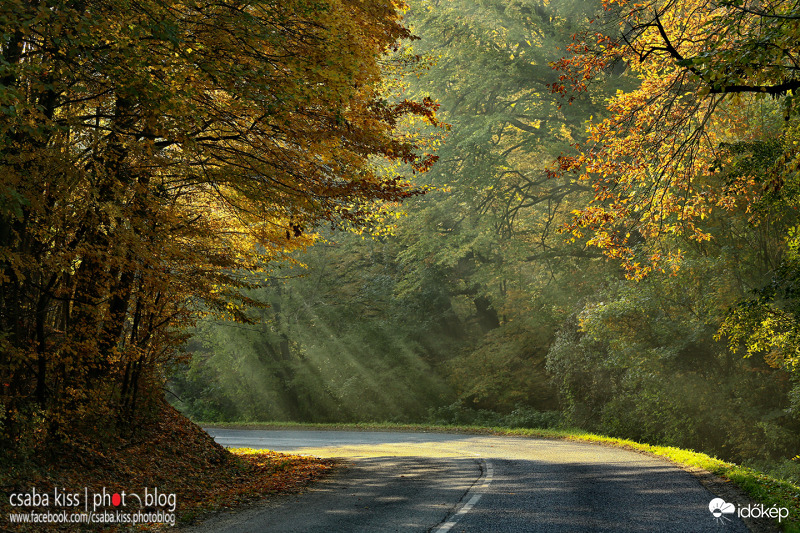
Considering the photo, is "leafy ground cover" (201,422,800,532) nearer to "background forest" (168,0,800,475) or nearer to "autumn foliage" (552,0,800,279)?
"background forest" (168,0,800,475)

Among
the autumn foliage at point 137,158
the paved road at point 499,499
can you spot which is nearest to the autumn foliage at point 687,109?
the autumn foliage at point 137,158

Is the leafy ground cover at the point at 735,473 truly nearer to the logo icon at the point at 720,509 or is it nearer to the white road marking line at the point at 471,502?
the logo icon at the point at 720,509

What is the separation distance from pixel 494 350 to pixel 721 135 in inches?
647

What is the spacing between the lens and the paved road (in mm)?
6570

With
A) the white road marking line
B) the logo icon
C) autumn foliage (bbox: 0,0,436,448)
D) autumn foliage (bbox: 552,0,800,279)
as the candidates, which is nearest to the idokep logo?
the logo icon

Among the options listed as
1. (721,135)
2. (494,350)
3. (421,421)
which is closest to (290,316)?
(421,421)

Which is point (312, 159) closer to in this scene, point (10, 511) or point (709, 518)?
point (10, 511)

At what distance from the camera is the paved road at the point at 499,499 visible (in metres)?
6.57

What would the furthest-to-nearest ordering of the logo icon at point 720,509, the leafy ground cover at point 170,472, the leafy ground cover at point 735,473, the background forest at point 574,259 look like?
the background forest at point 574,259
the leafy ground cover at point 170,472
the leafy ground cover at point 735,473
the logo icon at point 720,509

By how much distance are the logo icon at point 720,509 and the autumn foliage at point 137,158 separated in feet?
21.3

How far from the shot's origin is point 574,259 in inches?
1052

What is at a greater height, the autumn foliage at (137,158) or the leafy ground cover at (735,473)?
the autumn foliage at (137,158)

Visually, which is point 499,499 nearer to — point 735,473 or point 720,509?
point 720,509

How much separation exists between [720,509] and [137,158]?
871cm
